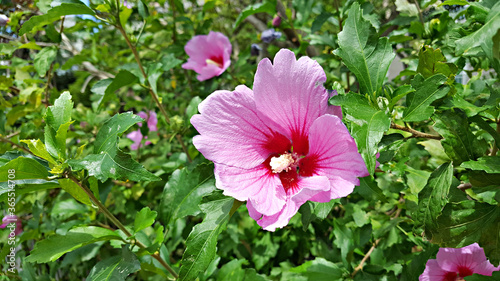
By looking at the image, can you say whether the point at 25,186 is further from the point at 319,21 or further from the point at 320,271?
the point at 319,21

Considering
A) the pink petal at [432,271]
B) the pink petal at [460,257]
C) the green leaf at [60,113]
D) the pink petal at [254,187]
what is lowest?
the pink petal at [432,271]

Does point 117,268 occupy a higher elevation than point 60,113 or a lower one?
lower

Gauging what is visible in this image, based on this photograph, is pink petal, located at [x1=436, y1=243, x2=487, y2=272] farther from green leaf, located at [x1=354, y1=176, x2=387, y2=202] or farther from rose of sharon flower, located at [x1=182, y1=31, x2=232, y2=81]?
rose of sharon flower, located at [x1=182, y1=31, x2=232, y2=81]

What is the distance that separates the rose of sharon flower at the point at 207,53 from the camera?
168 cm

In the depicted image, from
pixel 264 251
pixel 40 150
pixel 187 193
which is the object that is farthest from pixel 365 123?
pixel 264 251

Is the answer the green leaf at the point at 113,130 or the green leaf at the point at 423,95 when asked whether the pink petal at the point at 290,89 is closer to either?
the green leaf at the point at 423,95

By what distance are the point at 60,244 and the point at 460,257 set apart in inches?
44.4

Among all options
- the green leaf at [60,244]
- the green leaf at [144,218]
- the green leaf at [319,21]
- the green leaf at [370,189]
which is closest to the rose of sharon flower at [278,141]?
the green leaf at [370,189]

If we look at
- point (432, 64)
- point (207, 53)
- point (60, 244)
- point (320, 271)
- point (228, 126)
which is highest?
point (432, 64)

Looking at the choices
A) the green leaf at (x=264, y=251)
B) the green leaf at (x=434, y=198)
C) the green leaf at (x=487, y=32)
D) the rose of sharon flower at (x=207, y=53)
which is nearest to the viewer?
the green leaf at (x=487, y=32)

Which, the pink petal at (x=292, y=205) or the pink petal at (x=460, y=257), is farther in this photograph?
the pink petal at (x=460, y=257)

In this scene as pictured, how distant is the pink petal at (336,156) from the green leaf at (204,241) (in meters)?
0.23

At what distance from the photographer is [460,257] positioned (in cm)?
91

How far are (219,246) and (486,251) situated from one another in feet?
4.06
